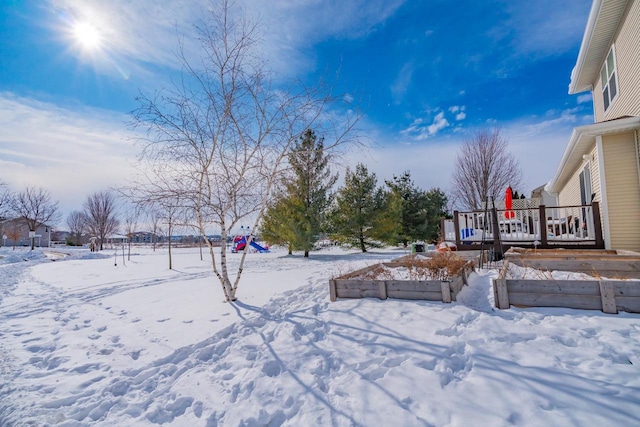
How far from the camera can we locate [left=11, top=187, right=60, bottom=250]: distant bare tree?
2792 centimetres

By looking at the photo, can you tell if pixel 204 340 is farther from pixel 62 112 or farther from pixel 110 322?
pixel 62 112

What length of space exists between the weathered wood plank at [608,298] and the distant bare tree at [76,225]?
5334cm

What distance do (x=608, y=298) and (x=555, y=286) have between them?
0.50 meters

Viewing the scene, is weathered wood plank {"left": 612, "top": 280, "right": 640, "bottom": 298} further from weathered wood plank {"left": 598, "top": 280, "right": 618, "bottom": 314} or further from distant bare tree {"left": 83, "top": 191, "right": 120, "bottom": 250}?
distant bare tree {"left": 83, "top": 191, "right": 120, "bottom": 250}

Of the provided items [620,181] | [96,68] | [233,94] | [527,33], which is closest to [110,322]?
[233,94]

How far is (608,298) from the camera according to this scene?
3543mm

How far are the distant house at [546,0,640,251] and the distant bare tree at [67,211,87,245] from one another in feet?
175

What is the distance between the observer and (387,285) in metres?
4.81

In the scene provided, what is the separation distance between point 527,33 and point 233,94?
9360 millimetres

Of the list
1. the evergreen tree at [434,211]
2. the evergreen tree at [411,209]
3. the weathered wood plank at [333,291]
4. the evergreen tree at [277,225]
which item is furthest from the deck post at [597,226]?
the evergreen tree at [434,211]

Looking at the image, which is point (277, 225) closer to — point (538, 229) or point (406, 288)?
point (538, 229)

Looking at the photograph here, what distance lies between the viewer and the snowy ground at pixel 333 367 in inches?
87.0

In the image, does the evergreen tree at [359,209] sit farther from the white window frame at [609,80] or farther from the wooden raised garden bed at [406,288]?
the wooden raised garden bed at [406,288]

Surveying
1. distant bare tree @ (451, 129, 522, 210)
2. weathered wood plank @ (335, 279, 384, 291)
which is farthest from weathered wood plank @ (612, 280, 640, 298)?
distant bare tree @ (451, 129, 522, 210)
